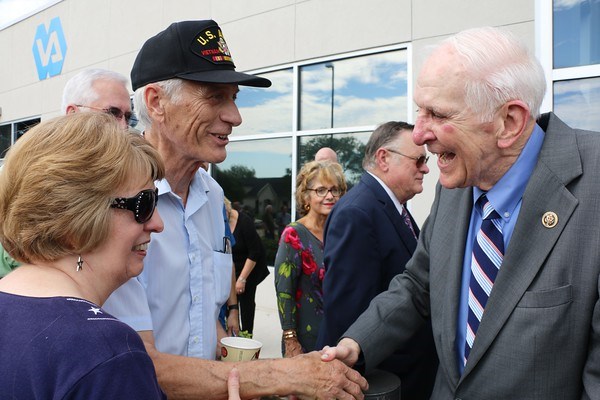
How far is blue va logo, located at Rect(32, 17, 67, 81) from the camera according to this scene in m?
12.5

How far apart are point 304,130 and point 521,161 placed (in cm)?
649

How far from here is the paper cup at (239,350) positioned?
1.85 meters

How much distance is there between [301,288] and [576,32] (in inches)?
166

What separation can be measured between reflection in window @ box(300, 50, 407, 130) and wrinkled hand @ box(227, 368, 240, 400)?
560 cm

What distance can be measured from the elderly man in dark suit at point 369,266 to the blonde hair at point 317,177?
37.3 inches

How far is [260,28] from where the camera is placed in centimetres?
830

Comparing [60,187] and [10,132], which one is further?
[10,132]

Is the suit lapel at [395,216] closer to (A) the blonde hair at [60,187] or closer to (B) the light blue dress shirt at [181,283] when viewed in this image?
(B) the light blue dress shirt at [181,283]

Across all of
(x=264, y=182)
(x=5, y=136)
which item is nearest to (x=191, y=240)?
(x=264, y=182)

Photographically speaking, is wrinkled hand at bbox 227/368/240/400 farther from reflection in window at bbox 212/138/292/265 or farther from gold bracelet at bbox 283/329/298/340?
reflection in window at bbox 212/138/292/265

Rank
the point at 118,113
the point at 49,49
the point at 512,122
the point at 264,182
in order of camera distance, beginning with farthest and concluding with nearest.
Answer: the point at 49,49, the point at 264,182, the point at 118,113, the point at 512,122

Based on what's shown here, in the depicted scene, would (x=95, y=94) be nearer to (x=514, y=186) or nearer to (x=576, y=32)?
(x=514, y=186)

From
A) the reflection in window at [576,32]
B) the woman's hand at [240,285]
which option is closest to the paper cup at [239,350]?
the woman's hand at [240,285]

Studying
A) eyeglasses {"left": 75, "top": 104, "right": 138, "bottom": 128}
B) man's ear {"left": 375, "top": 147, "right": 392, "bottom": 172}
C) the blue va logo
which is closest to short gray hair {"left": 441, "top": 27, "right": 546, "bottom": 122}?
man's ear {"left": 375, "top": 147, "right": 392, "bottom": 172}
